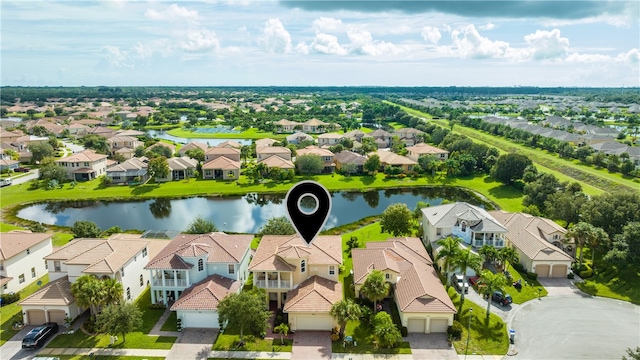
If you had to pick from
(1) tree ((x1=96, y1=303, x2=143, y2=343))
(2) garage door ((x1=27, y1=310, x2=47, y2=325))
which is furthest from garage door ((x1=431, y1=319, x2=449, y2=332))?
(2) garage door ((x1=27, y1=310, x2=47, y2=325))

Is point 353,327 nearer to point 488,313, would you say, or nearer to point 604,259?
point 488,313

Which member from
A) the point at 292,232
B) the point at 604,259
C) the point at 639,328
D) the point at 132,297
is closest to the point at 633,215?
the point at 604,259

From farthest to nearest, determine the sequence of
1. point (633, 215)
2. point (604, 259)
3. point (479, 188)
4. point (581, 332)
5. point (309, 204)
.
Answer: point (479, 188)
point (633, 215)
point (604, 259)
point (581, 332)
point (309, 204)

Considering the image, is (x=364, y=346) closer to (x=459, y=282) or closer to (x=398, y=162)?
(x=459, y=282)

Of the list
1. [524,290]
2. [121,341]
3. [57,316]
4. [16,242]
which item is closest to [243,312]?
[121,341]

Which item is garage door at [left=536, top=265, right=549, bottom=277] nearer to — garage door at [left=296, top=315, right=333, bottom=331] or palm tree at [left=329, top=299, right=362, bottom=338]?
palm tree at [left=329, top=299, right=362, bottom=338]
